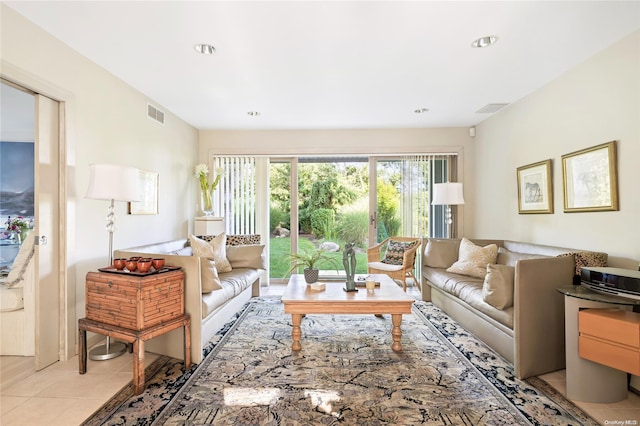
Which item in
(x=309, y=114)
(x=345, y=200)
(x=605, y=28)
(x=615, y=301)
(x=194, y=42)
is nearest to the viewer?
(x=615, y=301)

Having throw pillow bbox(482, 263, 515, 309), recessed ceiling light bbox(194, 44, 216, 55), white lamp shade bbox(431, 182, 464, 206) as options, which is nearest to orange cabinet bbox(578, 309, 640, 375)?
throw pillow bbox(482, 263, 515, 309)

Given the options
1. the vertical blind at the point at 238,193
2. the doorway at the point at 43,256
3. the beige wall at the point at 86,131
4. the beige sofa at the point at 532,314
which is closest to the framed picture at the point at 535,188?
the beige sofa at the point at 532,314

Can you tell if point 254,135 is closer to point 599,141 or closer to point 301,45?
point 301,45

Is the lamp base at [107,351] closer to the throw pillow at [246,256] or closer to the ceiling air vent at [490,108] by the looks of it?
the throw pillow at [246,256]

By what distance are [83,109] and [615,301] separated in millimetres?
4219

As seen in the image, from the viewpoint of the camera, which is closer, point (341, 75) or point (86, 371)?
point (86, 371)

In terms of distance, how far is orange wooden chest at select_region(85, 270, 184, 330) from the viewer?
2.21m

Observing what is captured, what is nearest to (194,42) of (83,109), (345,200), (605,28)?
(83,109)

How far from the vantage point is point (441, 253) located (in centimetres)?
441

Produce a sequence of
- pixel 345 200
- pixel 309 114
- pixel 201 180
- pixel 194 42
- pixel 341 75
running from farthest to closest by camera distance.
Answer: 1. pixel 345 200
2. pixel 201 180
3. pixel 309 114
4. pixel 341 75
5. pixel 194 42

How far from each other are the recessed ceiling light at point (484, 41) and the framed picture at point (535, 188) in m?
1.59

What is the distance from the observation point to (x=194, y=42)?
8.53ft

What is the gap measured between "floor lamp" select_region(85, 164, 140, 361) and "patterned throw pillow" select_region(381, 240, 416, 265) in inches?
137

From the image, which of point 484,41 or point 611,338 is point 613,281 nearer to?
point 611,338
